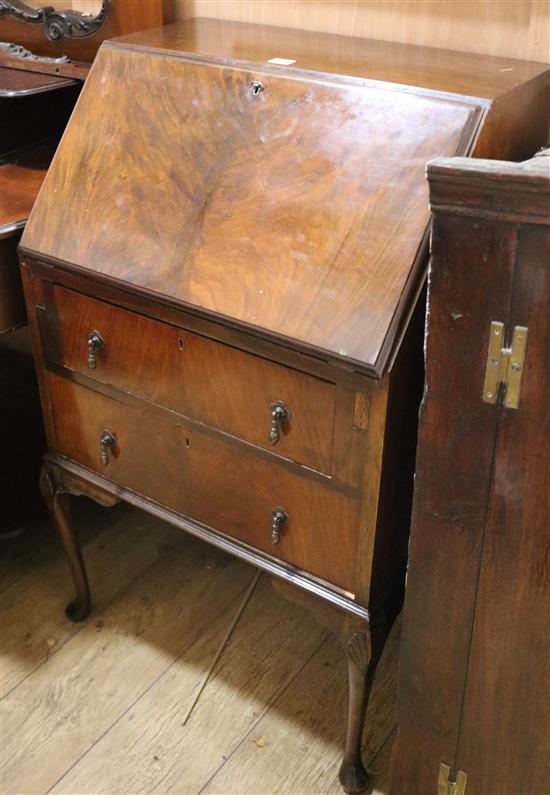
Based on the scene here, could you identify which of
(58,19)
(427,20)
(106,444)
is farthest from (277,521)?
(58,19)

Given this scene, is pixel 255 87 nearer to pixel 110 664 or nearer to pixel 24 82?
pixel 24 82

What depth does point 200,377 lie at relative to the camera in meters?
1.34

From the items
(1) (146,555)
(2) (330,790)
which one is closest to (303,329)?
(2) (330,790)

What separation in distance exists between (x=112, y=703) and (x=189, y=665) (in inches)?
6.8

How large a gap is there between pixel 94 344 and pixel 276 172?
428 mm

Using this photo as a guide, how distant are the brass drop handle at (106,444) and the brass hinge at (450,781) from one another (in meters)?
0.76

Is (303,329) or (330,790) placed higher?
(303,329)

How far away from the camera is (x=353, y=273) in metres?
1.15

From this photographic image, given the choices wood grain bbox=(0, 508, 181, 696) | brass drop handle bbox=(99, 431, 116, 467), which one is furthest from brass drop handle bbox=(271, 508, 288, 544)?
wood grain bbox=(0, 508, 181, 696)

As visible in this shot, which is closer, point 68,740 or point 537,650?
point 537,650

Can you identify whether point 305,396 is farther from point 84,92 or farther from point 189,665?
point 189,665

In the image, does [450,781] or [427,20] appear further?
[427,20]

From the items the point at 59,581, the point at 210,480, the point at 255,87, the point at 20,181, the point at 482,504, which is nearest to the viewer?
the point at 482,504

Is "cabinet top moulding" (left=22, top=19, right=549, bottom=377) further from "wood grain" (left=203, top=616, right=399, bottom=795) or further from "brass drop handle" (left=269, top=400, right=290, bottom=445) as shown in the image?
"wood grain" (left=203, top=616, right=399, bottom=795)
